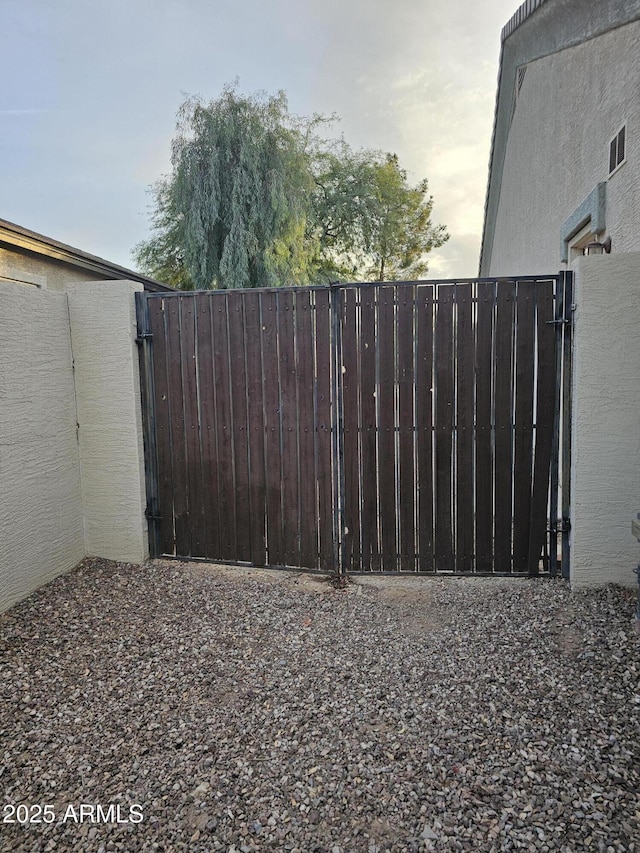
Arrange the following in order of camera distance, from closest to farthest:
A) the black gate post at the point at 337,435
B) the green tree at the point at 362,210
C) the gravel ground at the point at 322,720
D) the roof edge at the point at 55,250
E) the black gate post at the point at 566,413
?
1. the gravel ground at the point at 322,720
2. the black gate post at the point at 566,413
3. the black gate post at the point at 337,435
4. the roof edge at the point at 55,250
5. the green tree at the point at 362,210

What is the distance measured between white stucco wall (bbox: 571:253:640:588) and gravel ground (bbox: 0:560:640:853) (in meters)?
0.25

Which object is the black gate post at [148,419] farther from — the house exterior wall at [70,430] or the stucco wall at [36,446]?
the stucco wall at [36,446]

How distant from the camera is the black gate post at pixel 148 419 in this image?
3.57 metres

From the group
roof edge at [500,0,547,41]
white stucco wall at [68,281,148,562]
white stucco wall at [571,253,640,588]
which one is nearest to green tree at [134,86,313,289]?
roof edge at [500,0,547,41]

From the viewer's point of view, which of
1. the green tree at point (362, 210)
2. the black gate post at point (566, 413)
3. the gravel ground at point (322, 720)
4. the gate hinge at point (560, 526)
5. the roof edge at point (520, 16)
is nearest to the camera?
the gravel ground at point (322, 720)

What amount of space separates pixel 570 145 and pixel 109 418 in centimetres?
444

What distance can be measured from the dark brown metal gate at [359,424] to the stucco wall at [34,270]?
358 centimetres

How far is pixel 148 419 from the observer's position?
3660mm

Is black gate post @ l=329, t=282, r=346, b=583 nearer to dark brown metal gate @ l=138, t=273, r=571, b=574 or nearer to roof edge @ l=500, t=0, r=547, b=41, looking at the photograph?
dark brown metal gate @ l=138, t=273, r=571, b=574

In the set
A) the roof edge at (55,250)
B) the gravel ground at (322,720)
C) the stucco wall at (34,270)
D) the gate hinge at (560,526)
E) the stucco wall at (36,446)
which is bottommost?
the gravel ground at (322,720)

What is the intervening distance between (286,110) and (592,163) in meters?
12.8

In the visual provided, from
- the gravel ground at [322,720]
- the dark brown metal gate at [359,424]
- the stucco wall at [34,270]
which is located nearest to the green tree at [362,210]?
the stucco wall at [34,270]

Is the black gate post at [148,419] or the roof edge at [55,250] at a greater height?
the roof edge at [55,250]

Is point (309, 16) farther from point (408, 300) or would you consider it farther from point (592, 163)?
point (408, 300)
